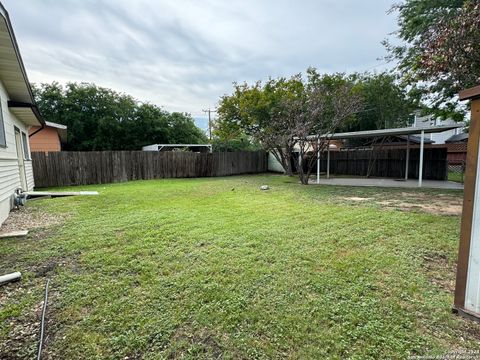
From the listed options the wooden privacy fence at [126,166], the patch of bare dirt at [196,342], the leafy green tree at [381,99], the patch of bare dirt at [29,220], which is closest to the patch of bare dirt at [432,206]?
the patch of bare dirt at [196,342]

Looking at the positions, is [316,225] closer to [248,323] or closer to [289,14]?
[248,323]

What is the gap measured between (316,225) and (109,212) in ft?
13.8

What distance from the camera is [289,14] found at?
7.69 metres

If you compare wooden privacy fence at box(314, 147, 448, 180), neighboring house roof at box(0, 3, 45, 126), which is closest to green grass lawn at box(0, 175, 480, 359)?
neighboring house roof at box(0, 3, 45, 126)

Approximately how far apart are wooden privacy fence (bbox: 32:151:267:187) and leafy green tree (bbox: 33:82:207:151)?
9.44m

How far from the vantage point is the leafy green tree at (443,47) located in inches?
193

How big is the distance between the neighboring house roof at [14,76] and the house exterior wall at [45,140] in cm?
614

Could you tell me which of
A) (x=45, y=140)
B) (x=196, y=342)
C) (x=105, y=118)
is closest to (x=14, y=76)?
(x=196, y=342)

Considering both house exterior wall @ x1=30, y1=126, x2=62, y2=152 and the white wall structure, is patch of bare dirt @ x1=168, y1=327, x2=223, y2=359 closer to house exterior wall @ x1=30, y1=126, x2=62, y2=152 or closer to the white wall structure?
the white wall structure

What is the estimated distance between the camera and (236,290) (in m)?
2.19

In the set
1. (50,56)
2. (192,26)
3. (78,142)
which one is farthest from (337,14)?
(78,142)

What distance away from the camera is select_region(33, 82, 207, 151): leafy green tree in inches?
771

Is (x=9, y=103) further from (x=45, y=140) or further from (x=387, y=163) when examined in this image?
(x=387, y=163)

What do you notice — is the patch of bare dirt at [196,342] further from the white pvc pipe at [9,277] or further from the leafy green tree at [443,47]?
the leafy green tree at [443,47]
